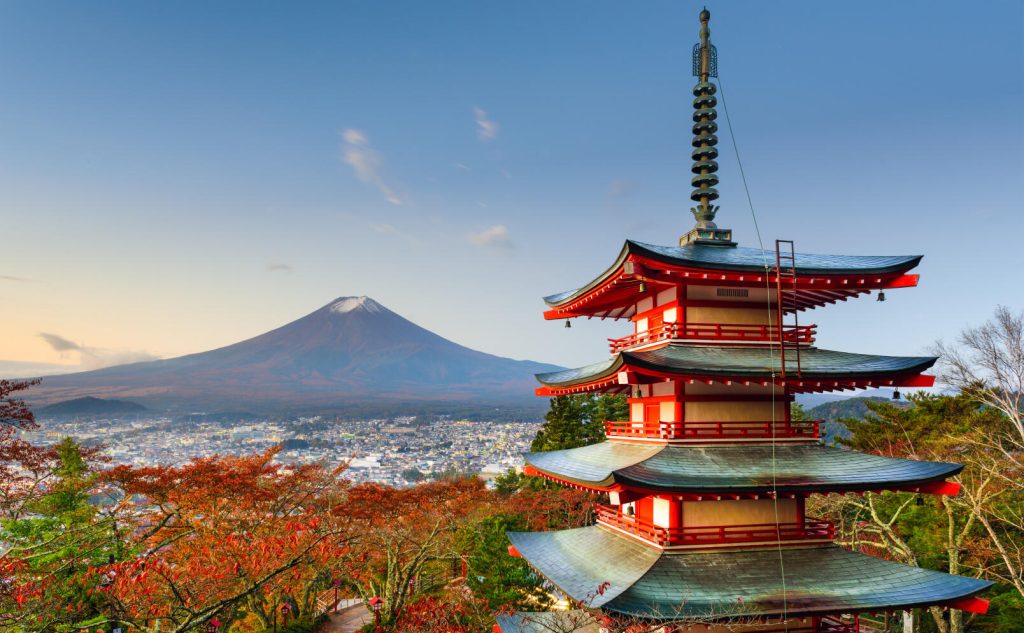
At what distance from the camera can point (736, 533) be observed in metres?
10.6

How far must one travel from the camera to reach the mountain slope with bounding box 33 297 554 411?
11381cm

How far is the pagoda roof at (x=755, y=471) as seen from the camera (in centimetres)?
980

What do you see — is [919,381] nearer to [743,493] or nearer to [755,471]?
[755,471]

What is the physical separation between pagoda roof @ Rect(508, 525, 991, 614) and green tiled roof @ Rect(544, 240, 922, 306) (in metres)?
5.13

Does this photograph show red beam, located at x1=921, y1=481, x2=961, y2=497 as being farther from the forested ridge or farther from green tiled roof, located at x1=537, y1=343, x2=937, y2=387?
the forested ridge

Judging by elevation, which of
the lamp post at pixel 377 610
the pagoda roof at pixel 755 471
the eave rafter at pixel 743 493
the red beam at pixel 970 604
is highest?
the pagoda roof at pixel 755 471

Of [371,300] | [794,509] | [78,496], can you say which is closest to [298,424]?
[371,300]

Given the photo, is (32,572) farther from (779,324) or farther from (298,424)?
(298,424)

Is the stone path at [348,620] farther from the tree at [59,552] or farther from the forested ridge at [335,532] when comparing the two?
the tree at [59,552]

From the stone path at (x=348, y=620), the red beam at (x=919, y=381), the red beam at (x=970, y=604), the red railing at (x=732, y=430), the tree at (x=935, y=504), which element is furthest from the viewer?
the stone path at (x=348, y=620)

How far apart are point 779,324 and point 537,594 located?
12.3m

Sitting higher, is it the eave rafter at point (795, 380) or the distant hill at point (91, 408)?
the eave rafter at point (795, 380)

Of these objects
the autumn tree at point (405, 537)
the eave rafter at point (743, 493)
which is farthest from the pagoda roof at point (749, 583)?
the autumn tree at point (405, 537)

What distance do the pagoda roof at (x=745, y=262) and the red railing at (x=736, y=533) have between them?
4543mm
